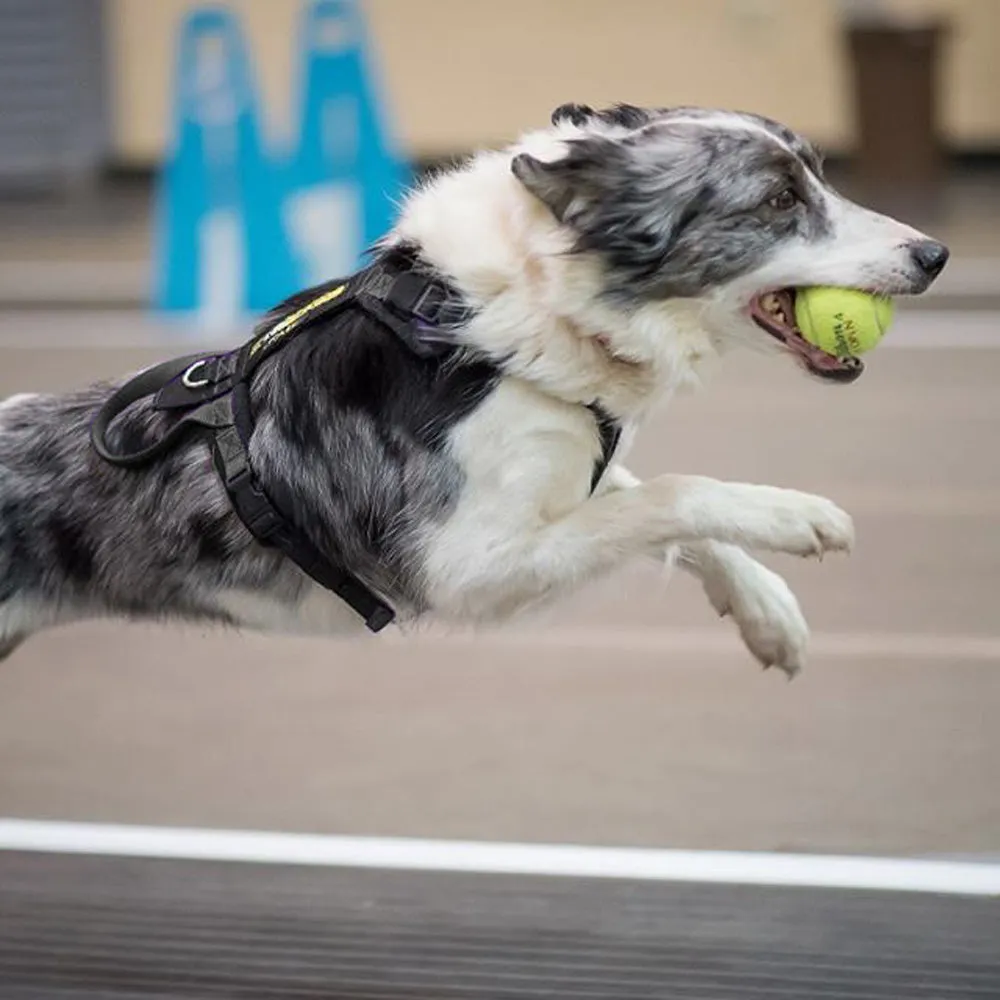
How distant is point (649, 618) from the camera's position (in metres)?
5.63

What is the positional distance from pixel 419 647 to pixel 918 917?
92.4 inches

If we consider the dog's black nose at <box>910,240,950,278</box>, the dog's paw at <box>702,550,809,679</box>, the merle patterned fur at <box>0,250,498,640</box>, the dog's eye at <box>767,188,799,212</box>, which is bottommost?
the dog's paw at <box>702,550,809,679</box>

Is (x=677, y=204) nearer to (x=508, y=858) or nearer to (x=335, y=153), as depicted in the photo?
(x=508, y=858)

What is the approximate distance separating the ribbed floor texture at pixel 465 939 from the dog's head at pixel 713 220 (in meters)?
1.18

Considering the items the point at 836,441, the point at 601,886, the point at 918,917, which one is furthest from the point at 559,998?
the point at 836,441

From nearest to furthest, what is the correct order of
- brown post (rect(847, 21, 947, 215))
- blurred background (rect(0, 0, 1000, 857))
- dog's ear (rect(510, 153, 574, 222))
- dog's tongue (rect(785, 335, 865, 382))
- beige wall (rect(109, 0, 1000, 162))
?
dog's ear (rect(510, 153, 574, 222))
dog's tongue (rect(785, 335, 865, 382))
blurred background (rect(0, 0, 1000, 857))
brown post (rect(847, 21, 947, 215))
beige wall (rect(109, 0, 1000, 162))

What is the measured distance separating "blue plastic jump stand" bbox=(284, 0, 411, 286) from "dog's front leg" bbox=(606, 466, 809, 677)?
5413 millimetres

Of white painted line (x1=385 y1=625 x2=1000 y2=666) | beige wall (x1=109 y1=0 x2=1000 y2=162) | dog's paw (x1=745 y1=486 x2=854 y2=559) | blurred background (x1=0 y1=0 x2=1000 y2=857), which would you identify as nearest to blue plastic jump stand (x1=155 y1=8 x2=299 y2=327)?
blurred background (x1=0 y1=0 x2=1000 y2=857)

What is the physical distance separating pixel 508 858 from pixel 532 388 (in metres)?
1.30

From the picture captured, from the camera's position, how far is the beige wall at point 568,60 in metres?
12.8

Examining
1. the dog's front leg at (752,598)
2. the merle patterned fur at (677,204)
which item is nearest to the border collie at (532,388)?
the merle patterned fur at (677,204)

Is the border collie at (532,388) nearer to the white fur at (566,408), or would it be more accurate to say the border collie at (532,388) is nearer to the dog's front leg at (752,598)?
the white fur at (566,408)

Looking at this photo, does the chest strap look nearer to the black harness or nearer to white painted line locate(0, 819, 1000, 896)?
the black harness

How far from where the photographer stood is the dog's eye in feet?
9.90
